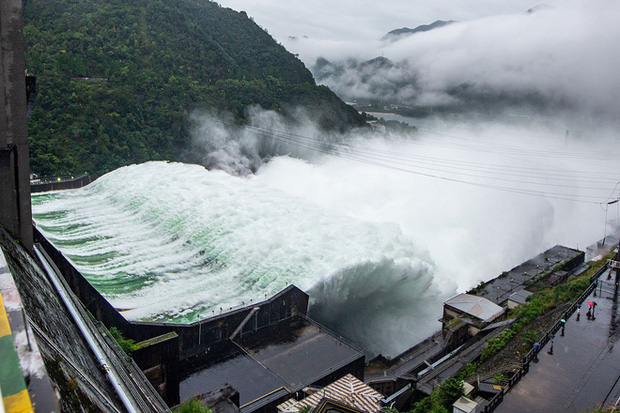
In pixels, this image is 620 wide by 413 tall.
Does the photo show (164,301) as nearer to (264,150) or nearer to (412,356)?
(412,356)

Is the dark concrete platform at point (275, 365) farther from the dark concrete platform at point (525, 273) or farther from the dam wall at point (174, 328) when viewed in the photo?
the dark concrete platform at point (525, 273)

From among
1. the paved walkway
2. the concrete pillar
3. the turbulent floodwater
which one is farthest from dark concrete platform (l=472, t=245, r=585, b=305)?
the concrete pillar

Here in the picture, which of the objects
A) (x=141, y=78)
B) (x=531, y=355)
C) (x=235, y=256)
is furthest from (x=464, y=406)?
(x=141, y=78)

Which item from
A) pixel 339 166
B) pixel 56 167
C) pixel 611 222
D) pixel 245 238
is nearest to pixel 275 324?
pixel 245 238

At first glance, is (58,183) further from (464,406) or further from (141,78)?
(464,406)

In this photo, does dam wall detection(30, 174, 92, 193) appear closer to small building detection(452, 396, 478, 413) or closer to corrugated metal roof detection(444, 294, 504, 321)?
corrugated metal roof detection(444, 294, 504, 321)
